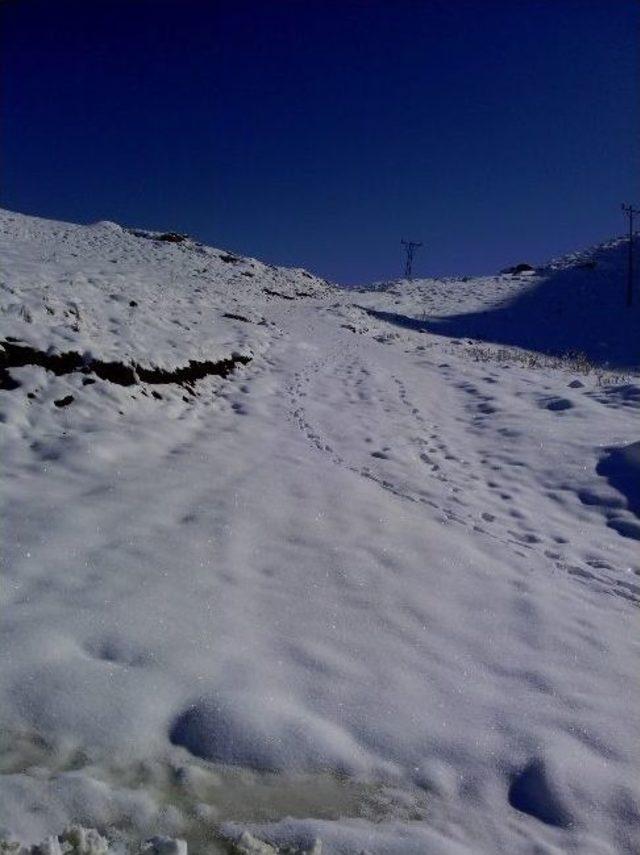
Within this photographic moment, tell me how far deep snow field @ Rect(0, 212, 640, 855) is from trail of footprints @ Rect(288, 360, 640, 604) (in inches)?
1.6

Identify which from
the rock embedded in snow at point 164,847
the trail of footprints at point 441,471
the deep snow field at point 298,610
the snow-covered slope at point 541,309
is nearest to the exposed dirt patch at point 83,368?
the deep snow field at point 298,610

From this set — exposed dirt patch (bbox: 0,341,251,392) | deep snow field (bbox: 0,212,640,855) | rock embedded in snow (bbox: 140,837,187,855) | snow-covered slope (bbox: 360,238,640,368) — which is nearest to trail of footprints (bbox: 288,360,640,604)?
deep snow field (bbox: 0,212,640,855)

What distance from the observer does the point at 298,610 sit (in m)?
3.88

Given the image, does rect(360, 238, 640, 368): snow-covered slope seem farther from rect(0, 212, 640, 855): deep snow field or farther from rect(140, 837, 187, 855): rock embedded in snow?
rect(140, 837, 187, 855): rock embedded in snow

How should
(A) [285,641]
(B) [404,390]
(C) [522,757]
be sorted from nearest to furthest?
(C) [522,757] → (A) [285,641] → (B) [404,390]

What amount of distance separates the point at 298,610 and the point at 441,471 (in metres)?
3.66

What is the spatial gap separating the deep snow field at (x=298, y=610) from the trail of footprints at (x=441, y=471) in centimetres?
4

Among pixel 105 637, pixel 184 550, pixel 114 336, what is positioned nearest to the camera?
pixel 105 637

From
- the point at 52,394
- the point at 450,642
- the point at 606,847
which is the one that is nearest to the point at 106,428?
the point at 52,394

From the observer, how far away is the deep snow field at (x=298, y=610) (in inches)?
99.5

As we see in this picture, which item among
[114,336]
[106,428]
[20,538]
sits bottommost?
[20,538]

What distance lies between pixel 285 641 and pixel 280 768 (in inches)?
35.5

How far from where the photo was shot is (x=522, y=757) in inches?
114

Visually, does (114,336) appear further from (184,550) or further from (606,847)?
(606,847)
